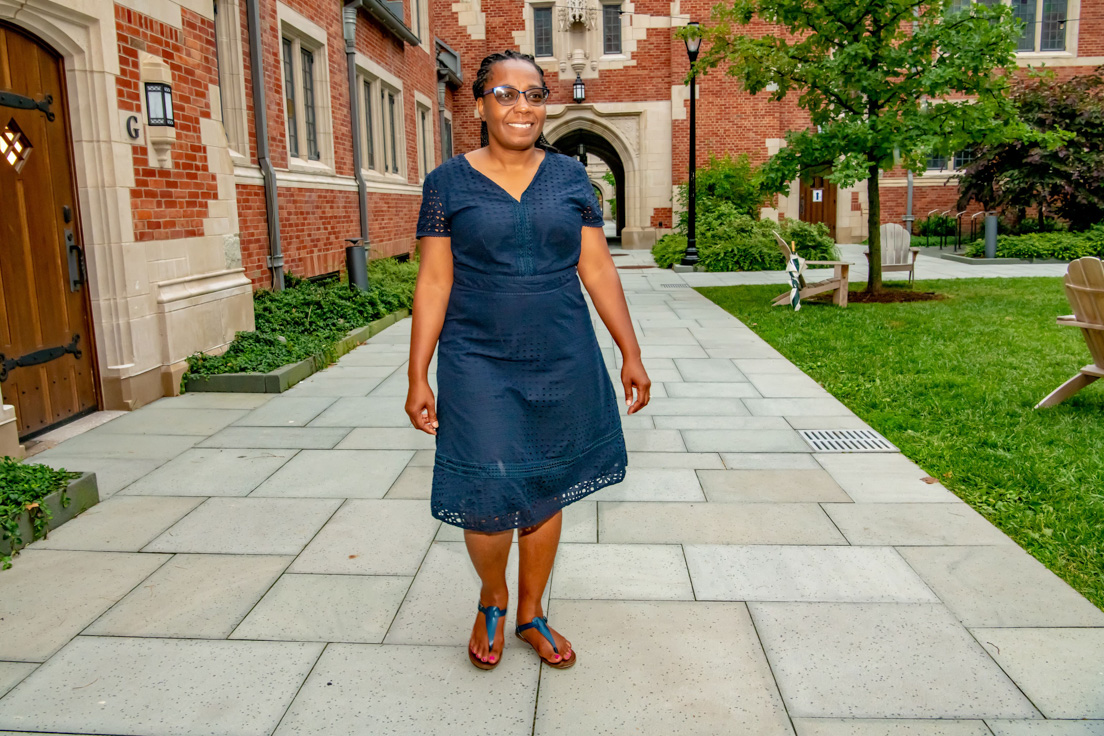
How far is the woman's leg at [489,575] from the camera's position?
9.33 ft

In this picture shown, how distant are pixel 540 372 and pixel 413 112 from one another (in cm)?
1602

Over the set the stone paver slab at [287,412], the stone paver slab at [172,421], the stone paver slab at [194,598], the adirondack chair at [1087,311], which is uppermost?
the adirondack chair at [1087,311]

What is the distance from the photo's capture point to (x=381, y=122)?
1527cm

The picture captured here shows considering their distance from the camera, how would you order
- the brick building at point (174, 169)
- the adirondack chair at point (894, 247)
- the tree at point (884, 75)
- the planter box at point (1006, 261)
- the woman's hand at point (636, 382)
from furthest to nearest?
the planter box at point (1006, 261) < the adirondack chair at point (894, 247) < the tree at point (884, 75) < the brick building at point (174, 169) < the woman's hand at point (636, 382)

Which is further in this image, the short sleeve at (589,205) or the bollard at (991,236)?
the bollard at (991,236)

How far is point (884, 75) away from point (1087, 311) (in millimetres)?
6472

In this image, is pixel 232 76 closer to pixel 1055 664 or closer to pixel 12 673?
pixel 12 673

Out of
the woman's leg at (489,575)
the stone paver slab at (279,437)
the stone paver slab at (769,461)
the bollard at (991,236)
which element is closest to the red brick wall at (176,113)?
the stone paver slab at (279,437)

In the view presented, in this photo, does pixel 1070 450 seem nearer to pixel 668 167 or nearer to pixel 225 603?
pixel 225 603

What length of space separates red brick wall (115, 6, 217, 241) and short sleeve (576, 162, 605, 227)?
195 inches

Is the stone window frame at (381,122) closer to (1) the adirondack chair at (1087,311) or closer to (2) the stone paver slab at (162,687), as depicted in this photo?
(1) the adirondack chair at (1087,311)

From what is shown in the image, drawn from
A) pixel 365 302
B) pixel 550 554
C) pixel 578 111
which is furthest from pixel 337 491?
pixel 578 111

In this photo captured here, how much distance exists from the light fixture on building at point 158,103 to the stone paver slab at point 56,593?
159 inches

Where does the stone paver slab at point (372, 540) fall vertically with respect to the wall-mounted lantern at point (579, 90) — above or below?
below
